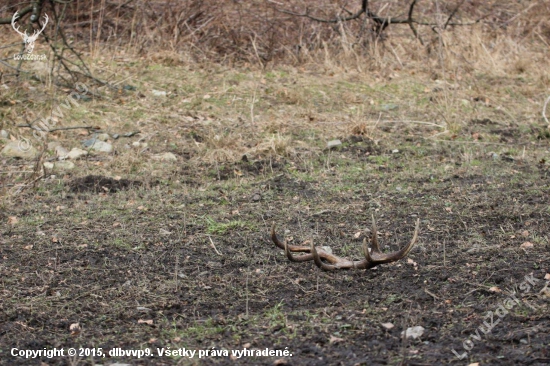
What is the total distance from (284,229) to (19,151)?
246 cm

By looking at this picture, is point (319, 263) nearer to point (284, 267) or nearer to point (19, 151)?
point (284, 267)

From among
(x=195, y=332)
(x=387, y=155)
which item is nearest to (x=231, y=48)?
(x=387, y=155)

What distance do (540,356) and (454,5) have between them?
7.90m

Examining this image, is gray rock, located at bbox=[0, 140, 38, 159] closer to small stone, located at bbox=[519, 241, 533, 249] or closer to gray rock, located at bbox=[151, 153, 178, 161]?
gray rock, located at bbox=[151, 153, 178, 161]

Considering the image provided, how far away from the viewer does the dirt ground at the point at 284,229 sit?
109 inches

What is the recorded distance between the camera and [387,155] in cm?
554

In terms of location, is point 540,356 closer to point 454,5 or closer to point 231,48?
point 231,48

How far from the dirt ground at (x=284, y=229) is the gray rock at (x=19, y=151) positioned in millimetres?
137

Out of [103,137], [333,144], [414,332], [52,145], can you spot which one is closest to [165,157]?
[103,137]

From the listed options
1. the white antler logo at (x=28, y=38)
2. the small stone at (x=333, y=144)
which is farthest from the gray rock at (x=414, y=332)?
the white antler logo at (x=28, y=38)

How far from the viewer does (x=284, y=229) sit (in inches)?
160

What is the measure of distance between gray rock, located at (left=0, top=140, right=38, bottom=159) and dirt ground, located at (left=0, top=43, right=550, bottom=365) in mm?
137

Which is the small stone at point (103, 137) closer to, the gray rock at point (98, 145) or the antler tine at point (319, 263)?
the gray rock at point (98, 145)

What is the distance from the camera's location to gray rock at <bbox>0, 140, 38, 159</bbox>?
5430mm
